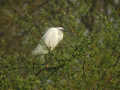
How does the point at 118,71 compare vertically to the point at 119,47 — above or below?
below

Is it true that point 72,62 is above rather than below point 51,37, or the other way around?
below

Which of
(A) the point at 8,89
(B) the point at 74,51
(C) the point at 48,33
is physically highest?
(C) the point at 48,33

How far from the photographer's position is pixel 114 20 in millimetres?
1881

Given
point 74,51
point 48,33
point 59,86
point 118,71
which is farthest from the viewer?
point 48,33

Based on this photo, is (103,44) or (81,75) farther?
(103,44)

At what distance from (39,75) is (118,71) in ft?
1.97

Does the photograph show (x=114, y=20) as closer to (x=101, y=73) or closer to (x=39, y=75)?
(x=101, y=73)

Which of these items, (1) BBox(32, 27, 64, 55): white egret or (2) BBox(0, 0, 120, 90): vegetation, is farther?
(1) BBox(32, 27, 64, 55): white egret

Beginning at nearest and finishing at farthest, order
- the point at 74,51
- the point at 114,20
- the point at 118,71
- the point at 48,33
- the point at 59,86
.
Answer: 1. the point at 74,51
2. the point at 59,86
3. the point at 118,71
4. the point at 114,20
5. the point at 48,33

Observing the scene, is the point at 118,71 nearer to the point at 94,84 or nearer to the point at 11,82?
the point at 94,84

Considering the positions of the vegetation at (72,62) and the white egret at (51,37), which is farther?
the white egret at (51,37)

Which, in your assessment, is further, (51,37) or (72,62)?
(51,37)

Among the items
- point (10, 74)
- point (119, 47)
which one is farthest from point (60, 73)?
point (119, 47)

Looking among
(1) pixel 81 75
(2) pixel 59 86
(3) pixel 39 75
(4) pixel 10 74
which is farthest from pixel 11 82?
(1) pixel 81 75
